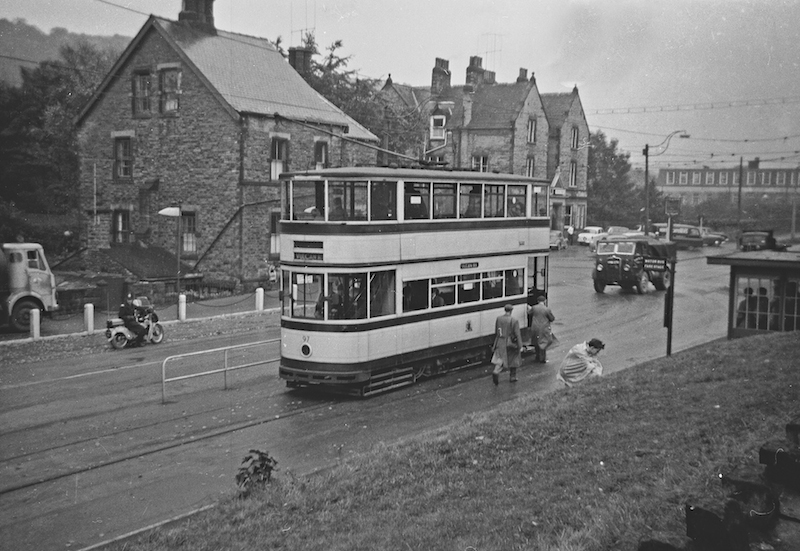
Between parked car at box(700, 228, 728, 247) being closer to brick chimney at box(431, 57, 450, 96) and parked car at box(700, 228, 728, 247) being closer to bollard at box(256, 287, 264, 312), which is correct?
brick chimney at box(431, 57, 450, 96)

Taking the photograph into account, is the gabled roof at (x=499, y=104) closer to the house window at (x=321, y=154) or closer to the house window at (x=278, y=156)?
the house window at (x=321, y=154)

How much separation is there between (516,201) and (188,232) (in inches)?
838

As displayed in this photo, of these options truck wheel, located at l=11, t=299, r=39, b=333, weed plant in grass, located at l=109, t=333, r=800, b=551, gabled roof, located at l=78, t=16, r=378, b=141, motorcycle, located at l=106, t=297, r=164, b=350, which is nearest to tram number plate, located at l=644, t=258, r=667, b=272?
weed plant in grass, located at l=109, t=333, r=800, b=551

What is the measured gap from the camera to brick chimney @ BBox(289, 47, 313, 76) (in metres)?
47.1

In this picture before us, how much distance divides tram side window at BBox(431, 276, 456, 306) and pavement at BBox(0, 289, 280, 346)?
40.6 feet

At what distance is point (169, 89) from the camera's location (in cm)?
3719

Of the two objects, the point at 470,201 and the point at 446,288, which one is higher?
the point at 470,201

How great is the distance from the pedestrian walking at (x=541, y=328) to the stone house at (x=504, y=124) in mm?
36569

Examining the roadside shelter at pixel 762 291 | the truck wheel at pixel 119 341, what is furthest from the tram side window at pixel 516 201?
the truck wheel at pixel 119 341

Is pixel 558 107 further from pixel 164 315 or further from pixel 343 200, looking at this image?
pixel 343 200

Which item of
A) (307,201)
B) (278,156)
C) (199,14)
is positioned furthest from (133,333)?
(199,14)

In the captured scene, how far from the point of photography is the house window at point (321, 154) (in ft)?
128

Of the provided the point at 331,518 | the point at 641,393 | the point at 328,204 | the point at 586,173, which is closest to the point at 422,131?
the point at 586,173

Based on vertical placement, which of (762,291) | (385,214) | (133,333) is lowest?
(133,333)
